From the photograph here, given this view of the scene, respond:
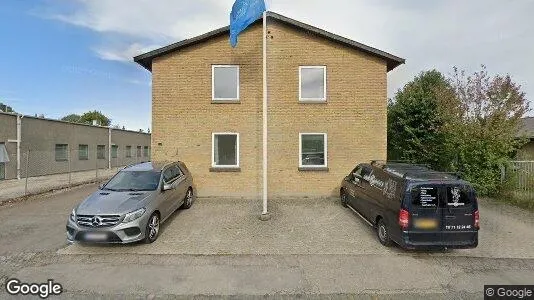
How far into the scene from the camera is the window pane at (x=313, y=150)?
11547 millimetres

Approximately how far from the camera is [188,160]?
450 inches

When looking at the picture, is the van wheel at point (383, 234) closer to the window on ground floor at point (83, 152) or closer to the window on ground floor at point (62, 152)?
the window on ground floor at point (62, 152)

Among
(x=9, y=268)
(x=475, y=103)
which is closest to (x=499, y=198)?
(x=475, y=103)

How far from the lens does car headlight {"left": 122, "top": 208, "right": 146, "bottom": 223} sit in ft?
20.0

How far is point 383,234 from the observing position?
6570mm

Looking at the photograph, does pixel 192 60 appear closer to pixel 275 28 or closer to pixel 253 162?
pixel 275 28

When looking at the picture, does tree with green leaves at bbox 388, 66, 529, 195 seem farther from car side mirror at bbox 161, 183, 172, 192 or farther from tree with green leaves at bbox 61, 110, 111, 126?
tree with green leaves at bbox 61, 110, 111, 126

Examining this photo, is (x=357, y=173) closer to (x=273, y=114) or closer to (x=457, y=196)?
(x=457, y=196)

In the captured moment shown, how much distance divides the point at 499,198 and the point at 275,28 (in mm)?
10671

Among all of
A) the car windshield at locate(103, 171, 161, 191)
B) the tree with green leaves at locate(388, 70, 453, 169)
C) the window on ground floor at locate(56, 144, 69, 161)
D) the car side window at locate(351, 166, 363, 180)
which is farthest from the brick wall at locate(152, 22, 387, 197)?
the window on ground floor at locate(56, 144, 69, 161)

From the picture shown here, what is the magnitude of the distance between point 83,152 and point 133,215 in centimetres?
2227

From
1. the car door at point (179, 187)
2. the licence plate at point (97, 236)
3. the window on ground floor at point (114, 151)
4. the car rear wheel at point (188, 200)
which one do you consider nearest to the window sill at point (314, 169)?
the car rear wheel at point (188, 200)

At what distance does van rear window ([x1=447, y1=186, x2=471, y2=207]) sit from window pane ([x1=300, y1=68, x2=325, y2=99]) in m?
6.62

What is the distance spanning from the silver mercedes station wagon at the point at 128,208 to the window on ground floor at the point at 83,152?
762 inches
